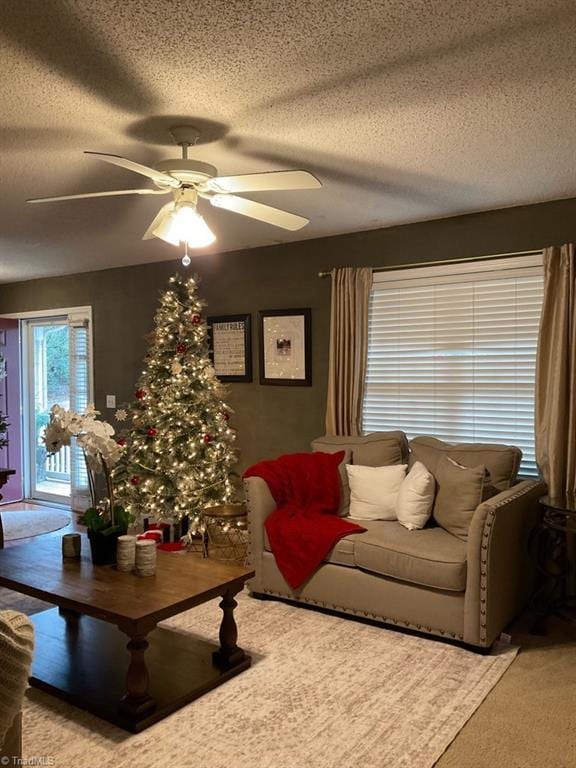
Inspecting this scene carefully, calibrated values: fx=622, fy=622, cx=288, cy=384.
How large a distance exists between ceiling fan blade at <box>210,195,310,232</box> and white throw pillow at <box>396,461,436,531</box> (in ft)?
5.68

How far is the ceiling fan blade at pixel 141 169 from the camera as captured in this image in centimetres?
239

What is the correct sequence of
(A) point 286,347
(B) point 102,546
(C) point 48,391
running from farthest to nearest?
(C) point 48,391, (A) point 286,347, (B) point 102,546

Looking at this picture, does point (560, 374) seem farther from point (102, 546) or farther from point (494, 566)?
point (102, 546)

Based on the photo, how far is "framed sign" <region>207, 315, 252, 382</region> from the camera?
5578 millimetres

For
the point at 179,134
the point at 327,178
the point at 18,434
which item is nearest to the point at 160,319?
the point at 327,178

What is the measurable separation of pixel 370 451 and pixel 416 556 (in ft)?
3.65

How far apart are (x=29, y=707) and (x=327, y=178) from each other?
3.02 metres

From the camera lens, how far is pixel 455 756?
236cm

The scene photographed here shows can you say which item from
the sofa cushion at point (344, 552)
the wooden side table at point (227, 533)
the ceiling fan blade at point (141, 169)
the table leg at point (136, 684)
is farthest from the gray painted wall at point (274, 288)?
the table leg at point (136, 684)

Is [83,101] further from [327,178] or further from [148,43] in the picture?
[327,178]

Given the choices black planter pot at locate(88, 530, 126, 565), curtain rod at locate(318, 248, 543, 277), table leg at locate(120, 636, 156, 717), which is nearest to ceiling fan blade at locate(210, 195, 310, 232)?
curtain rod at locate(318, 248, 543, 277)

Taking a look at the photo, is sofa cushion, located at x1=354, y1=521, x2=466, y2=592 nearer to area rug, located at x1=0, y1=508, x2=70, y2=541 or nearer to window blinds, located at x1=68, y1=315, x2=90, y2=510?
area rug, located at x1=0, y1=508, x2=70, y2=541

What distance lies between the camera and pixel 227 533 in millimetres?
4387

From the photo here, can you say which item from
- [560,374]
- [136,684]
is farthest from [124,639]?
Result: [560,374]
